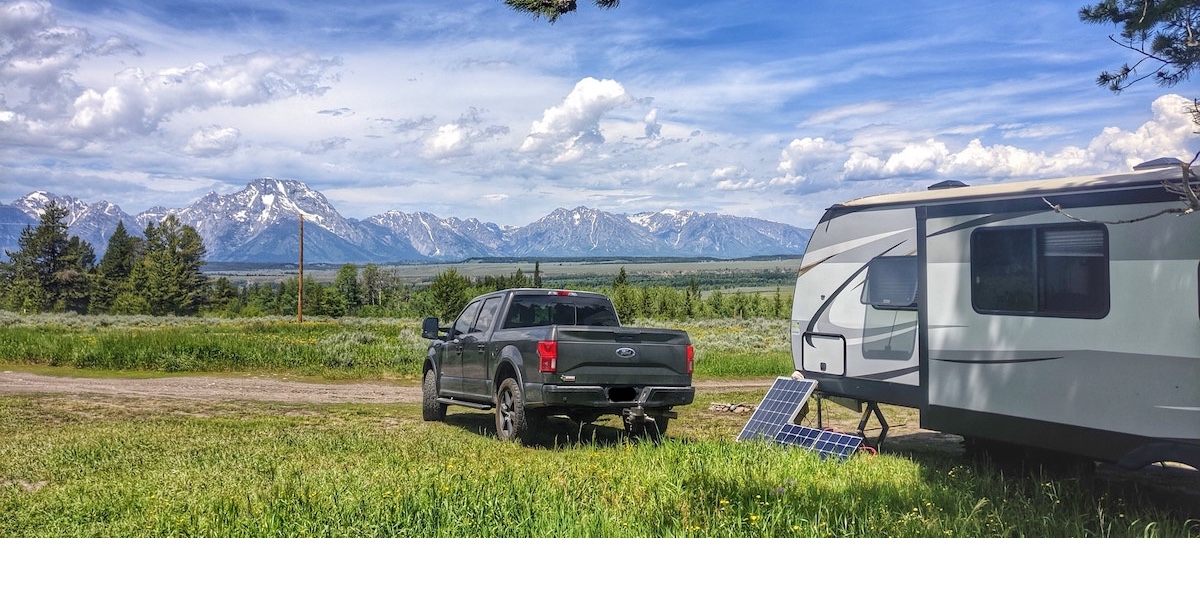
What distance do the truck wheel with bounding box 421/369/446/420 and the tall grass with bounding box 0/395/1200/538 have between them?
284 cm

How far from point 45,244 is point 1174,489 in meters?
21.4

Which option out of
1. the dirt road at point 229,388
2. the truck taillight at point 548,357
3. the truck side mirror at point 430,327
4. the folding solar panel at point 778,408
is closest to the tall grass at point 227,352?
the dirt road at point 229,388

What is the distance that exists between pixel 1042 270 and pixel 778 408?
9.87 ft

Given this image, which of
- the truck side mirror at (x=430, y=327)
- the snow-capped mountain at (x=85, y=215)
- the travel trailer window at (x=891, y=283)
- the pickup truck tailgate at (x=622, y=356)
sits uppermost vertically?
the snow-capped mountain at (x=85, y=215)

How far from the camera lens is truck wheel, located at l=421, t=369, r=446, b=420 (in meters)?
11.6

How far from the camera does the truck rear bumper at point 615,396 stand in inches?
339

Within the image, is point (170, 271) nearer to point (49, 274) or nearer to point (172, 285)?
point (172, 285)

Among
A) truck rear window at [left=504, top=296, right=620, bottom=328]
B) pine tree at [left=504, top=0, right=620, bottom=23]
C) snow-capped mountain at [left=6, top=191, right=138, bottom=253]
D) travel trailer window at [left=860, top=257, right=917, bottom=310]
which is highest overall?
A: pine tree at [left=504, top=0, right=620, bottom=23]

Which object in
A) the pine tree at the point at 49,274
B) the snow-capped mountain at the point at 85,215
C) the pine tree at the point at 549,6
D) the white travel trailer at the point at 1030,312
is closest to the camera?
the pine tree at the point at 549,6

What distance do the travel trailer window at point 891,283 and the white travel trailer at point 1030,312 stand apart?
0.6 inches

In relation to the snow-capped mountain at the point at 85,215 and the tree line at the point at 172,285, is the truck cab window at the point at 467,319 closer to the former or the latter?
the snow-capped mountain at the point at 85,215

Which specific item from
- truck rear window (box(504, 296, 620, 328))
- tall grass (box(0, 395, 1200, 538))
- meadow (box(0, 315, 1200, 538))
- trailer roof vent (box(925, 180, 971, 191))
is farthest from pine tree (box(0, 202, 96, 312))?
trailer roof vent (box(925, 180, 971, 191))

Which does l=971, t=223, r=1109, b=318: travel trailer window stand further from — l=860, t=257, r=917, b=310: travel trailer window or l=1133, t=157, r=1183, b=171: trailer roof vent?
l=860, t=257, r=917, b=310: travel trailer window

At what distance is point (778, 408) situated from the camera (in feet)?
29.9
